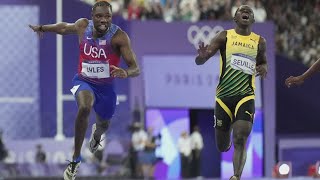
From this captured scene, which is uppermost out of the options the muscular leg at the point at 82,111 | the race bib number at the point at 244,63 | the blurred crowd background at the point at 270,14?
the blurred crowd background at the point at 270,14

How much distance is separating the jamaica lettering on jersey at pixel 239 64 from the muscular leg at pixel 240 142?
467 millimetres

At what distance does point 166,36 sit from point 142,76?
137 centimetres

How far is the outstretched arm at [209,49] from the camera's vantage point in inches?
468

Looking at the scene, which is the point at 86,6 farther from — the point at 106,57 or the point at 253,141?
the point at 106,57

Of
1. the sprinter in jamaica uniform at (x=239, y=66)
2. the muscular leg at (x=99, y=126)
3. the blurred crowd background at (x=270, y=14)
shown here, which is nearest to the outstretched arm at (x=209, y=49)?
the sprinter in jamaica uniform at (x=239, y=66)

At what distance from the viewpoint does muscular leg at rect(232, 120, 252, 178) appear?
1186cm

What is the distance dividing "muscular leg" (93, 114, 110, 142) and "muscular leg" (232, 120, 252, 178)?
200 centimetres

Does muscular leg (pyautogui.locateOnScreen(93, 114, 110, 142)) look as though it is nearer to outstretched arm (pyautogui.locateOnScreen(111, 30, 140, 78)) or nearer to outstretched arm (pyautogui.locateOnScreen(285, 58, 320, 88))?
outstretched arm (pyautogui.locateOnScreen(111, 30, 140, 78))

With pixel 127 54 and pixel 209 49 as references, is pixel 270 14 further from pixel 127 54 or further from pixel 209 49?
pixel 127 54

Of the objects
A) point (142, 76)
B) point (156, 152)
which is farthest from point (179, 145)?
point (142, 76)

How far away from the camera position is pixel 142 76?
86.0ft

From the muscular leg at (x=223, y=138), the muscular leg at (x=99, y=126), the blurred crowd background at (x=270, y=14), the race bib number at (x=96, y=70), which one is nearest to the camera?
the race bib number at (x=96, y=70)

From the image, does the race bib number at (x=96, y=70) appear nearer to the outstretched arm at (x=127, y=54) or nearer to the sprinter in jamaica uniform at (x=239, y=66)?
the outstretched arm at (x=127, y=54)

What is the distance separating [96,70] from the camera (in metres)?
12.0
